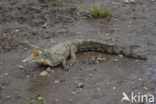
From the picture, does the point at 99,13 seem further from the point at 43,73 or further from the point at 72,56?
the point at 43,73

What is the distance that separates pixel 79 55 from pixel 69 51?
23cm

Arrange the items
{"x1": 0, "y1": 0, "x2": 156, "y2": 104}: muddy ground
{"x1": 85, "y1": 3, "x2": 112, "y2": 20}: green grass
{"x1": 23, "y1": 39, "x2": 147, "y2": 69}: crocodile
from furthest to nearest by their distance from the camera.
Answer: {"x1": 85, "y1": 3, "x2": 112, "y2": 20}: green grass, {"x1": 23, "y1": 39, "x2": 147, "y2": 69}: crocodile, {"x1": 0, "y1": 0, "x2": 156, "y2": 104}: muddy ground

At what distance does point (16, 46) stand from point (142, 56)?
8.83ft

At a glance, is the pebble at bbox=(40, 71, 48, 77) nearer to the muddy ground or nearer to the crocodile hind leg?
the muddy ground

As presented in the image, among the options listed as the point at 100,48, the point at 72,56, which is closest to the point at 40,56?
the point at 72,56

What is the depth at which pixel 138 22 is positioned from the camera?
26.3ft

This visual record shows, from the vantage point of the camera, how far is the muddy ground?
531 cm

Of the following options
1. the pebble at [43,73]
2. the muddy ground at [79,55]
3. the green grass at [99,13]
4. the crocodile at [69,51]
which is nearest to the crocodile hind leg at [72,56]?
the crocodile at [69,51]

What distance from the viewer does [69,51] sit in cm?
653

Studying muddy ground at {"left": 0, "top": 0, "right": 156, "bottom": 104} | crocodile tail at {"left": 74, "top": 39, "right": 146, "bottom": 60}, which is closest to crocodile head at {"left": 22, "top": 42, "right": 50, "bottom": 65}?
muddy ground at {"left": 0, "top": 0, "right": 156, "bottom": 104}

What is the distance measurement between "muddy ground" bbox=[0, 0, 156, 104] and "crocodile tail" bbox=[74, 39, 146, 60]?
0.12m

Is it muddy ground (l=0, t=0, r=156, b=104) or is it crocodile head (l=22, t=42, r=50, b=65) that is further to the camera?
crocodile head (l=22, t=42, r=50, b=65)

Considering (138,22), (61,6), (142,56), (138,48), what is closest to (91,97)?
(142,56)

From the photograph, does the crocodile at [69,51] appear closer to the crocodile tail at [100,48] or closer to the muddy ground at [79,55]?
the crocodile tail at [100,48]
